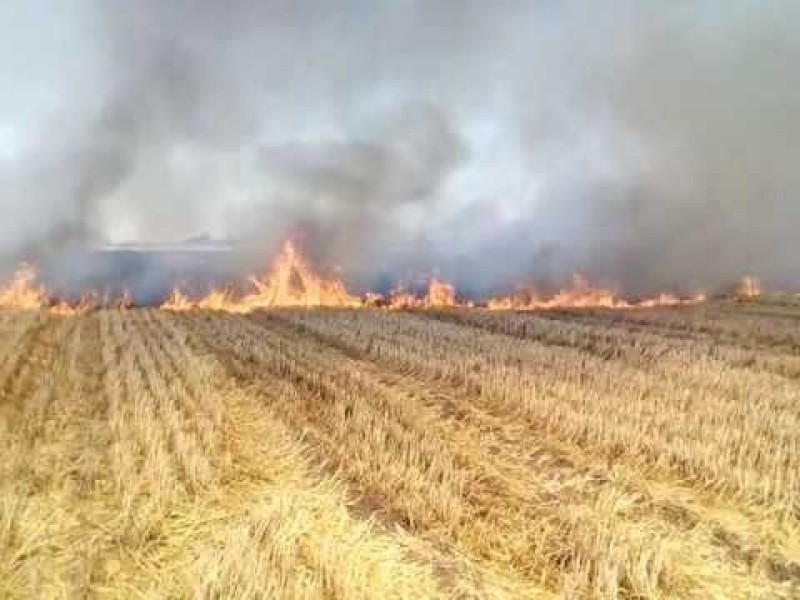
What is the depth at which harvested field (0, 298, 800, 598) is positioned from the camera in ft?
20.9

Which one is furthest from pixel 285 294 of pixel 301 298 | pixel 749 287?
pixel 749 287

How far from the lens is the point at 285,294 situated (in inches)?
1451

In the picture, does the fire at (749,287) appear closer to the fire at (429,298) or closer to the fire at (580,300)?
the fire at (580,300)

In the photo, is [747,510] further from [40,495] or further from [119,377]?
[119,377]

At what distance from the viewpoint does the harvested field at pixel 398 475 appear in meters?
6.36

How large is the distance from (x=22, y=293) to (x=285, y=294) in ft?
37.6

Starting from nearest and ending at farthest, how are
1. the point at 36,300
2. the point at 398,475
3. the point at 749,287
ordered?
the point at 398,475
the point at 36,300
the point at 749,287

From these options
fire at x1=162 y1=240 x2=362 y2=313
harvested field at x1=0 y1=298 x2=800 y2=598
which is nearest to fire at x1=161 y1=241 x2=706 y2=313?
fire at x1=162 y1=240 x2=362 y2=313

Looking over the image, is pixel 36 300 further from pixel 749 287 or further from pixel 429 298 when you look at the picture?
pixel 749 287

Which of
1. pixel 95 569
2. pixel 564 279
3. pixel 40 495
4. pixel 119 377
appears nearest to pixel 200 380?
pixel 119 377

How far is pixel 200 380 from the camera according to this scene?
1473cm

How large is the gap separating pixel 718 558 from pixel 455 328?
59.9 ft

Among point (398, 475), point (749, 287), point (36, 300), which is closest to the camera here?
point (398, 475)

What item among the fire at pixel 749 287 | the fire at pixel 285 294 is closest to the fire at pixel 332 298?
the fire at pixel 285 294
